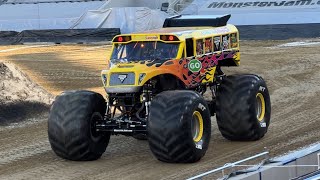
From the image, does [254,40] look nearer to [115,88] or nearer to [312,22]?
[312,22]

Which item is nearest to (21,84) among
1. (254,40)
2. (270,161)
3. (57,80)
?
(57,80)

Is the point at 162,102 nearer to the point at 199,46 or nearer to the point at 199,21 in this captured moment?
the point at 199,46

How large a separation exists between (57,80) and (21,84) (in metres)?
4.48

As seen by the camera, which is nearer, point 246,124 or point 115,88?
point 115,88

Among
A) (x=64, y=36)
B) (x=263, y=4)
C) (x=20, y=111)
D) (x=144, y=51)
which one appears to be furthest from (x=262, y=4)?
(x=144, y=51)

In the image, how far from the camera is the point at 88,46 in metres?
36.1

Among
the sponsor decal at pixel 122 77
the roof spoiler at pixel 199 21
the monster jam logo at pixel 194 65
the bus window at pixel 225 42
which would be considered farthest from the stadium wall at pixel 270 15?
the sponsor decal at pixel 122 77

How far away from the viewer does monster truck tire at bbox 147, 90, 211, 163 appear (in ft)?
32.6

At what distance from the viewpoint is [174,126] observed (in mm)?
9898

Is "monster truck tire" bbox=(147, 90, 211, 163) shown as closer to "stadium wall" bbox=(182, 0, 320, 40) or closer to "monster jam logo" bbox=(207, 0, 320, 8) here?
"stadium wall" bbox=(182, 0, 320, 40)

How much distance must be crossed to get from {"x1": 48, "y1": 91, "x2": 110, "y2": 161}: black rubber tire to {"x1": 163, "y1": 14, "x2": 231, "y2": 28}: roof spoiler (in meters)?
2.61

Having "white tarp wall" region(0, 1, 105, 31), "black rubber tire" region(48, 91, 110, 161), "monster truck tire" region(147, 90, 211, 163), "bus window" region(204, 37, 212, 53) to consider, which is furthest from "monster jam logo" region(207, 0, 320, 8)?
"monster truck tire" region(147, 90, 211, 163)

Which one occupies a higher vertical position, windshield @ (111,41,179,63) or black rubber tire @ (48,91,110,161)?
windshield @ (111,41,179,63)

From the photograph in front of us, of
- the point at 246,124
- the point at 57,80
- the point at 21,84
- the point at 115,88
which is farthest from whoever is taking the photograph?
the point at 57,80
